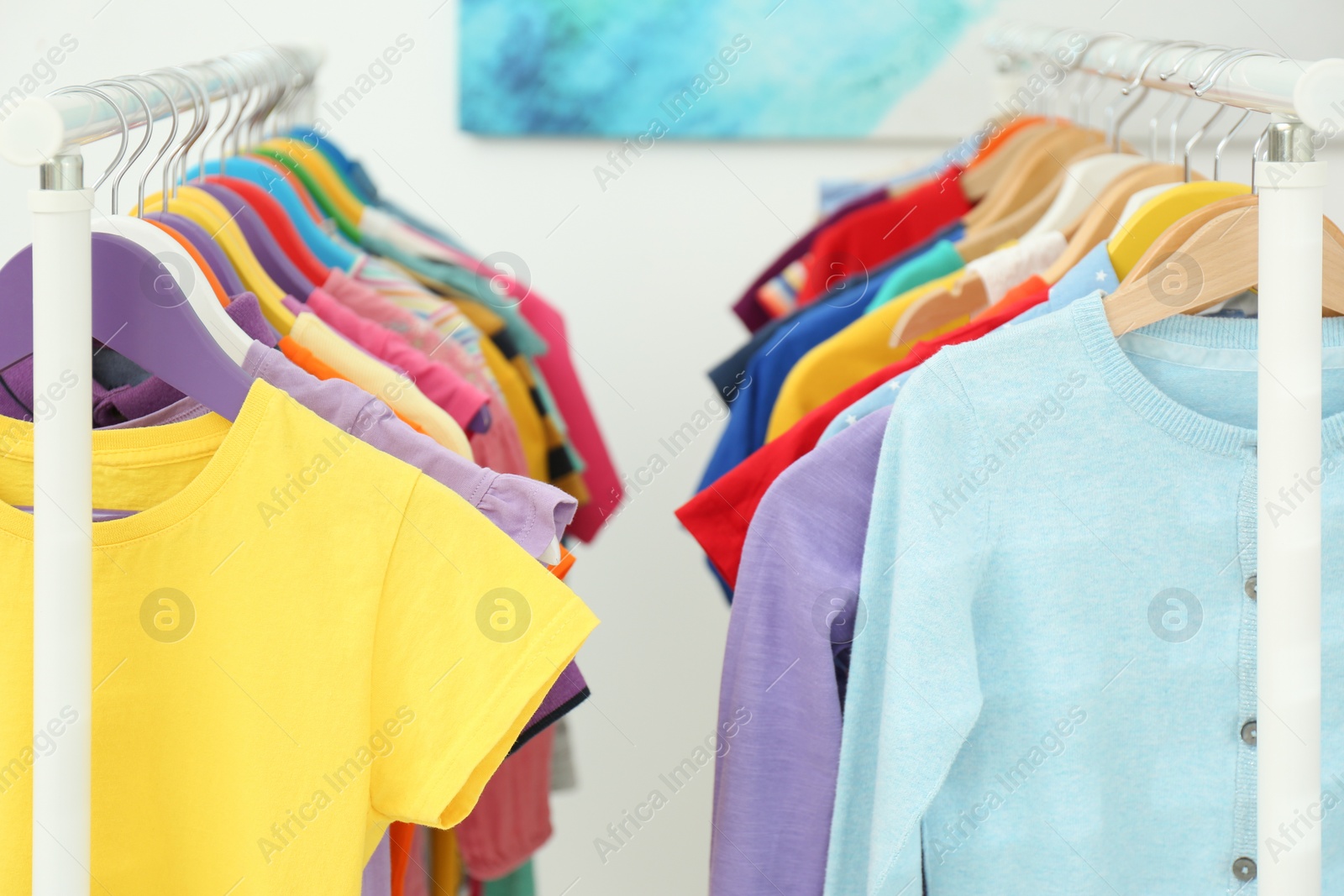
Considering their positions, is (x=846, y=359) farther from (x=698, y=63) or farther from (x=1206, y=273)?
(x=698, y=63)

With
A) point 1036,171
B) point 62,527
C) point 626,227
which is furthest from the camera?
point 626,227

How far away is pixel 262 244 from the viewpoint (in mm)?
1181

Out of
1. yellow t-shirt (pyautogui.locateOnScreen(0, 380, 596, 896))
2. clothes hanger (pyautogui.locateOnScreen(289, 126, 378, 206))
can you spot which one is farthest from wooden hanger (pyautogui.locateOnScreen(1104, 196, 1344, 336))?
clothes hanger (pyautogui.locateOnScreen(289, 126, 378, 206))

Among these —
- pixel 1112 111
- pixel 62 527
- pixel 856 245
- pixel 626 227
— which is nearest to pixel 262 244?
pixel 62 527

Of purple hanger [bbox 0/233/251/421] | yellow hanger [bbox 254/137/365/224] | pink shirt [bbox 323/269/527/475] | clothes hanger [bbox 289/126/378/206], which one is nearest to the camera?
purple hanger [bbox 0/233/251/421]

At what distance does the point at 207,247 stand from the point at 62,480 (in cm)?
36

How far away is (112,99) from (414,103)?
1.55m

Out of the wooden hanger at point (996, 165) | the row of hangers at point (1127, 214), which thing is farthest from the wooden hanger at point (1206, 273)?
the wooden hanger at point (996, 165)

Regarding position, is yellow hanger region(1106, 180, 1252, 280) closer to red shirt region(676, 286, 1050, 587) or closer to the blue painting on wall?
red shirt region(676, 286, 1050, 587)

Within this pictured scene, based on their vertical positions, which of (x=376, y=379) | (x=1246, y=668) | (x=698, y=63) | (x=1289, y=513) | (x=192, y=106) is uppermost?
(x=698, y=63)

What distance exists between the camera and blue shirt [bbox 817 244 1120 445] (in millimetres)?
1006

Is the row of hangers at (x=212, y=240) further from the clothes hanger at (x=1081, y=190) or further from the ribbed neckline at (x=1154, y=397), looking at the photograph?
the clothes hanger at (x=1081, y=190)

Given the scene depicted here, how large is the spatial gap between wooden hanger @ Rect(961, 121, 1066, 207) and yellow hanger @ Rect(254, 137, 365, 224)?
0.87 m

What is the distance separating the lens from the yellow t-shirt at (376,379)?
41.2 inches
